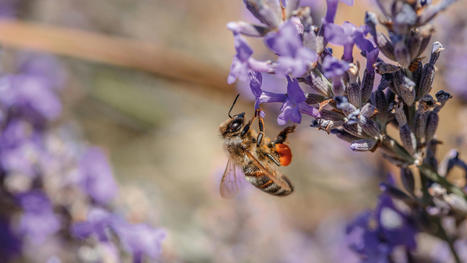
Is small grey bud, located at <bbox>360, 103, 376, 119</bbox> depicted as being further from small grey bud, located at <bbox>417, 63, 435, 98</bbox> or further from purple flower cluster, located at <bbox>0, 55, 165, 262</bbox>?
purple flower cluster, located at <bbox>0, 55, 165, 262</bbox>

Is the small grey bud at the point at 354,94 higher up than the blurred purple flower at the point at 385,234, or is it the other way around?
the small grey bud at the point at 354,94

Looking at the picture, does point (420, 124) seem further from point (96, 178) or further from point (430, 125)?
point (96, 178)

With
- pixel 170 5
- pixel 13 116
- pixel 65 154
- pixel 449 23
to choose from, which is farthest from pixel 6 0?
pixel 449 23

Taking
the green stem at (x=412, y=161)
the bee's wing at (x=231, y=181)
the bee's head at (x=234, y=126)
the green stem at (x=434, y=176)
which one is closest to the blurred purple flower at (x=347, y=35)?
the green stem at (x=412, y=161)

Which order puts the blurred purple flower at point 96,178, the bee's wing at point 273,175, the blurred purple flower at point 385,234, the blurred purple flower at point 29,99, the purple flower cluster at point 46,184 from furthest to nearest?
the blurred purple flower at point 29,99, the blurred purple flower at point 96,178, the purple flower cluster at point 46,184, the bee's wing at point 273,175, the blurred purple flower at point 385,234

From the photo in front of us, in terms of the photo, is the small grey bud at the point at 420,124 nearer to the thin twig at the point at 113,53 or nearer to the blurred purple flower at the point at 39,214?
the blurred purple flower at the point at 39,214

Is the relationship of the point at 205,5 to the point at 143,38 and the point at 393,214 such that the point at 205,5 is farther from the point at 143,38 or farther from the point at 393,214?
the point at 393,214

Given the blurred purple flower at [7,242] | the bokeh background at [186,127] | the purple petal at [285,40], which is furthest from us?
the bokeh background at [186,127]

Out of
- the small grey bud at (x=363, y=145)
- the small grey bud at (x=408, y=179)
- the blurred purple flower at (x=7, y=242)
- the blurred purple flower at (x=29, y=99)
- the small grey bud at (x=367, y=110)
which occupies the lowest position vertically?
the blurred purple flower at (x=7, y=242)

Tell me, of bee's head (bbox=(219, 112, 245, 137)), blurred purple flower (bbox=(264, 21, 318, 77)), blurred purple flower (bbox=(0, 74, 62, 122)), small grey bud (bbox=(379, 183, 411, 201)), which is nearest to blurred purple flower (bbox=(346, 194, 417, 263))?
small grey bud (bbox=(379, 183, 411, 201))

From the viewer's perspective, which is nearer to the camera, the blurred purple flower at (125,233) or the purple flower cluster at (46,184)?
the blurred purple flower at (125,233)
